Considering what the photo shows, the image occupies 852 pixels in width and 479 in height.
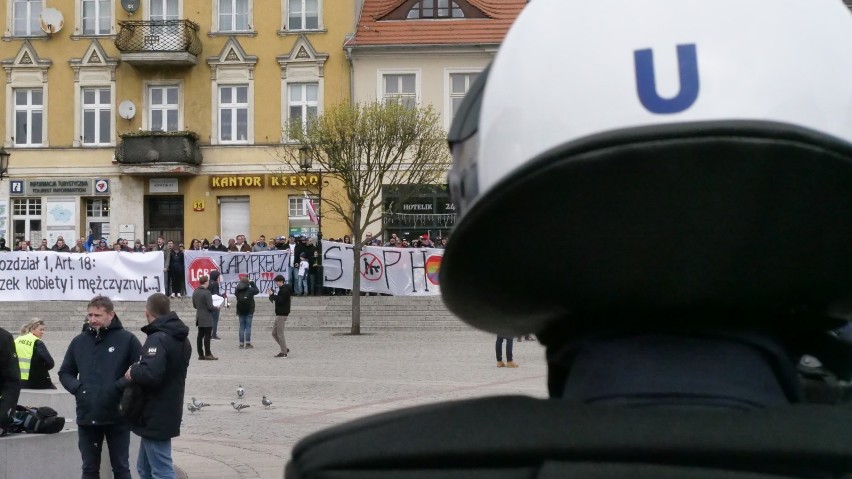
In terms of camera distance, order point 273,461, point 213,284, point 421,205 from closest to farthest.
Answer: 1. point 273,461
2. point 213,284
3. point 421,205

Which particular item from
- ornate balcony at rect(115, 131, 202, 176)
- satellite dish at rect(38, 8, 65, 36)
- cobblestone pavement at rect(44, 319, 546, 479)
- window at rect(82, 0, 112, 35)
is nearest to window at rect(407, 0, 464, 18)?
ornate balcony at rect(115, 131, 202, 176)

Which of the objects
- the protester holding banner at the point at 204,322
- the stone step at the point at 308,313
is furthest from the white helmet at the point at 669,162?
the stone step at the point at 308,313

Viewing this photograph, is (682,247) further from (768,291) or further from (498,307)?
(498,307)

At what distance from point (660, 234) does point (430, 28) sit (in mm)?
40855

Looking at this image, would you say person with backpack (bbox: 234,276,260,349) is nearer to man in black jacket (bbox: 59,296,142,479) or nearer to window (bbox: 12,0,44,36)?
man in black jacket (bbox: 59,296,142,479)

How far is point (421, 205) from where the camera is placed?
3919cm

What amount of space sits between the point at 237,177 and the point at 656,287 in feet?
131

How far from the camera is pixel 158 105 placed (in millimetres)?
40844

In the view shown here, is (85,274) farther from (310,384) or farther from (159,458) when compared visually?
(159,458)

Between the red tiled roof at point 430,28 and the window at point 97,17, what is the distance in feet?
29.8

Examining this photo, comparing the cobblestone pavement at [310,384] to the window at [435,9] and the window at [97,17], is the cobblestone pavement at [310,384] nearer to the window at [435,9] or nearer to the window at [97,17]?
the window at [97,17]

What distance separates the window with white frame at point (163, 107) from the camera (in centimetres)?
4081

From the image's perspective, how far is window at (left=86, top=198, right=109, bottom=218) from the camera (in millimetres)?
40719

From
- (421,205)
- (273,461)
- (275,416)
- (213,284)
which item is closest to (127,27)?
(421,205)
